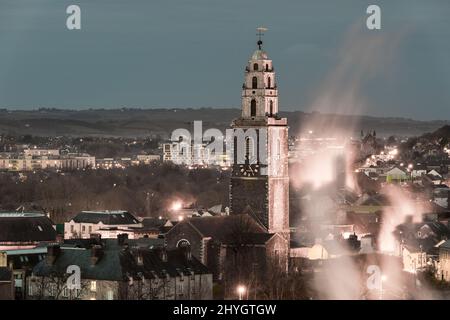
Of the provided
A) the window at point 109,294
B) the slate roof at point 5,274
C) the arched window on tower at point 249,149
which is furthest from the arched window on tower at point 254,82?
the slate roof at point 5,274

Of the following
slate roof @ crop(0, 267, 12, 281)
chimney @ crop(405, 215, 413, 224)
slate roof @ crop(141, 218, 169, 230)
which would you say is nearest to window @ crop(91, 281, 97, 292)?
slate roof @ crop(0, 267, 12, 281)

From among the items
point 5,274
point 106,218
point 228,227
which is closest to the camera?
point 5,274

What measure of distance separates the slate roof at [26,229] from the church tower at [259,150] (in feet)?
38.4

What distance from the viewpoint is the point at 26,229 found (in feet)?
222

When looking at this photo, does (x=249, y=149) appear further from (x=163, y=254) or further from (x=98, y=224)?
(x=98, y=224)

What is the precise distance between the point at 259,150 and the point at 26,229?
13.9 m

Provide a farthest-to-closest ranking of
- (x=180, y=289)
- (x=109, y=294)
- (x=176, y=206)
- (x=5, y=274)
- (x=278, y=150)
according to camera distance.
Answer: (x=176, y=206), (x=278, y=150), (x=180, y=289), (x=5, y=274), (x=109, y=294)

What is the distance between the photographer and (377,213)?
8431 cm

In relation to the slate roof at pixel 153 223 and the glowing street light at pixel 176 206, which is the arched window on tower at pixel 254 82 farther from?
the glowing street light at pixel 176 206

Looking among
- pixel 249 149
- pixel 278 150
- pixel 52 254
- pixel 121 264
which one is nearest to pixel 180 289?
pixel 121 264

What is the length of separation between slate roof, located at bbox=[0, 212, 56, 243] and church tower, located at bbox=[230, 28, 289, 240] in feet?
38.4
